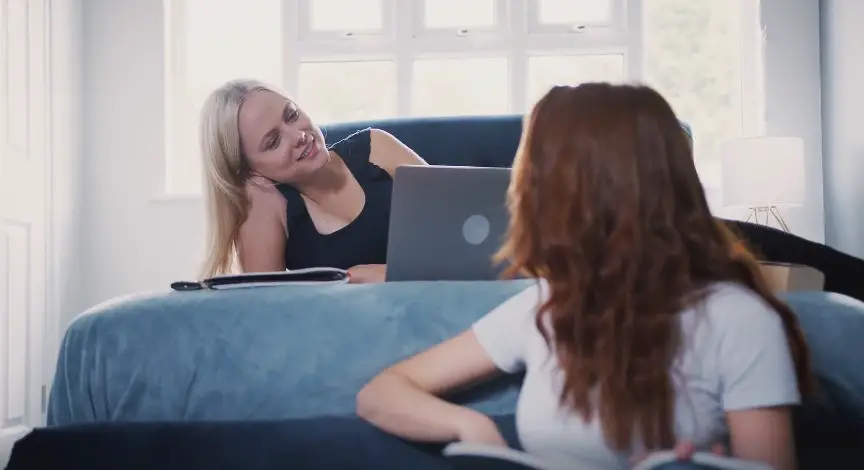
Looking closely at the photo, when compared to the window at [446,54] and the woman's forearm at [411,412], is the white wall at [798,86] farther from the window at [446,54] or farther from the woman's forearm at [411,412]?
the woman's forearm at [411,412]

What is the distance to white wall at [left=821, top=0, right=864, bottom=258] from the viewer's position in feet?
10.4

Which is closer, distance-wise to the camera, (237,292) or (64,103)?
(237,292)

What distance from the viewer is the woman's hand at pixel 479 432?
37.6 inches

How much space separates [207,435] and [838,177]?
310 centimetres

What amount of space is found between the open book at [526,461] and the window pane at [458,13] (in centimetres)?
323

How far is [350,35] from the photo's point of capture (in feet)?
12.9

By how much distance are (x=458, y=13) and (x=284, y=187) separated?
1950mm

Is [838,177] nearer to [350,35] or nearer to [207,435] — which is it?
[350,35]

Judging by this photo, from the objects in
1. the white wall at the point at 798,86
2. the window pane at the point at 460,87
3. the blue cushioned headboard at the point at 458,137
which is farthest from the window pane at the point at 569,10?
the blue cushioned headboard at the point at 458,137

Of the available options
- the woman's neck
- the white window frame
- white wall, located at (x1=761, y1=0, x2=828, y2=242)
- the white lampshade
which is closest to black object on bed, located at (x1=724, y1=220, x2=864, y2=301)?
the woman's neck

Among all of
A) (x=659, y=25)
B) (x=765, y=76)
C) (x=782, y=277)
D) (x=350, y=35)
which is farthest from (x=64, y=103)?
(x=782, y=277)

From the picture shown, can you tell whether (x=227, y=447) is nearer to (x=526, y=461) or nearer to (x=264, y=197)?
Result: (x=526, y=461)

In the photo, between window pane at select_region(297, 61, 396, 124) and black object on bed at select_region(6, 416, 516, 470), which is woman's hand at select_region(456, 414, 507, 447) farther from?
window pane at select_region(297, 61, 396, 124)

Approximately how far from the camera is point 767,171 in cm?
311
